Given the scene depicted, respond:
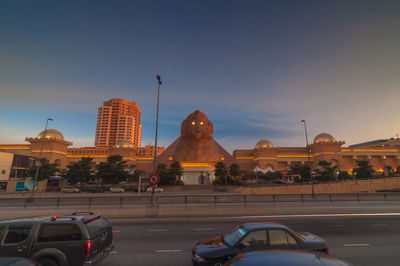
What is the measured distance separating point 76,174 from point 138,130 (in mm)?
141667

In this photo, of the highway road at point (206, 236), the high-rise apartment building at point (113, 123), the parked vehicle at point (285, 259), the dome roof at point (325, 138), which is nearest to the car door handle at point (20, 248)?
the highway road at point (206, 236)

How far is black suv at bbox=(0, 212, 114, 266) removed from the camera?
518 cm

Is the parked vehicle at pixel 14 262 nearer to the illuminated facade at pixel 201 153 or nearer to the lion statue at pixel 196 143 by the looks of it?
the illuminated facade at pixel 201 153

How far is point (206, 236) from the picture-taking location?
964cm

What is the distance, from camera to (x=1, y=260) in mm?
3023

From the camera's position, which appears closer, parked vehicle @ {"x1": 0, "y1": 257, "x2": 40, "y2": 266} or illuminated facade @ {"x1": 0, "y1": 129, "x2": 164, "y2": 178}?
parked vehicle @ {"x1": 0, "y1": 257, "x2": 40, "y2": 266}

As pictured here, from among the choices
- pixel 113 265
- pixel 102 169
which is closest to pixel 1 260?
pixel 113 265

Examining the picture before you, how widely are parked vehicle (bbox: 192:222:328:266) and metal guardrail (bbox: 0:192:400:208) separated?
1399 cm

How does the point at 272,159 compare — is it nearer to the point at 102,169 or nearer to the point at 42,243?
the point at 102,169

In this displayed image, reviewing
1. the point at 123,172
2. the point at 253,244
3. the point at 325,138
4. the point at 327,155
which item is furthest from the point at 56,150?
the point at 325,138

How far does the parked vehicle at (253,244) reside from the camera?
16.5ft

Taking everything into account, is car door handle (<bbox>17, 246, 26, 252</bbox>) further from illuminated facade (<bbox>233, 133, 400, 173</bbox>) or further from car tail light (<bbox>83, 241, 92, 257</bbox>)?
illuminated facade (<bbox>233, 133, 400, 173</bbox>)

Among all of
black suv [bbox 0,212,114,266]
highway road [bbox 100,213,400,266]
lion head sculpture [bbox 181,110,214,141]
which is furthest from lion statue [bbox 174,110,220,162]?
black suv [bbox 0,212,114,266]

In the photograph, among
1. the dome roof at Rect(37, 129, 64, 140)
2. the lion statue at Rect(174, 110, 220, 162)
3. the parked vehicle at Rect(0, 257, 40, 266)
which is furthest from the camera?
the dome roof at Rect(37, 129, 64, 140)
